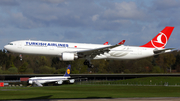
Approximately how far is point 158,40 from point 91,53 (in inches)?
684

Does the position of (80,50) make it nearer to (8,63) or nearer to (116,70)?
(116,70)

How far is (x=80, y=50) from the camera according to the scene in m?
49.8

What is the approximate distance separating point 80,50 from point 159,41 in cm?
1947

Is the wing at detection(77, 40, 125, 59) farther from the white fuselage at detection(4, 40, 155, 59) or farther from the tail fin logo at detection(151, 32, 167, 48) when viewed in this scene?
the tail fin logo at detection(151, 32, 167, 48)

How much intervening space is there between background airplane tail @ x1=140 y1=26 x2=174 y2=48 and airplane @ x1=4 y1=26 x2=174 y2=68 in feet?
2.85

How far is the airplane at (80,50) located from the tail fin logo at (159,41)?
3.85 feet

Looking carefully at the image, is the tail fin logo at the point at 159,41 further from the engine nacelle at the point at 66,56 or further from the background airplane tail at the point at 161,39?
the engine nacelle at the point at 66,56

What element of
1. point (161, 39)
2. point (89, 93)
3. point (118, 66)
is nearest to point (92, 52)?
point (89, 93)

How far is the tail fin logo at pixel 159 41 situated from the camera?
5778 centimetres

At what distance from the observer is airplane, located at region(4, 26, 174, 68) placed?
47.6 meters

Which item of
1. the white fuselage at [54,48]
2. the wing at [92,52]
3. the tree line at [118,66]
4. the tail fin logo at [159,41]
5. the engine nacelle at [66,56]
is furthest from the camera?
the tree line at [118,66]

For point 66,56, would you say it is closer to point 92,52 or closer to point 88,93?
point 92,52

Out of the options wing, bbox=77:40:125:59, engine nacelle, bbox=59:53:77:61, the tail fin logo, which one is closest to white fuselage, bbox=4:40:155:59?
wing, bbox=77:40:125:59

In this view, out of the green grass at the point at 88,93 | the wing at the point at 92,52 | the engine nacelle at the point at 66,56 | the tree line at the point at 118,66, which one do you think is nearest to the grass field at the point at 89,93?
the green grass at the point at 88,93
